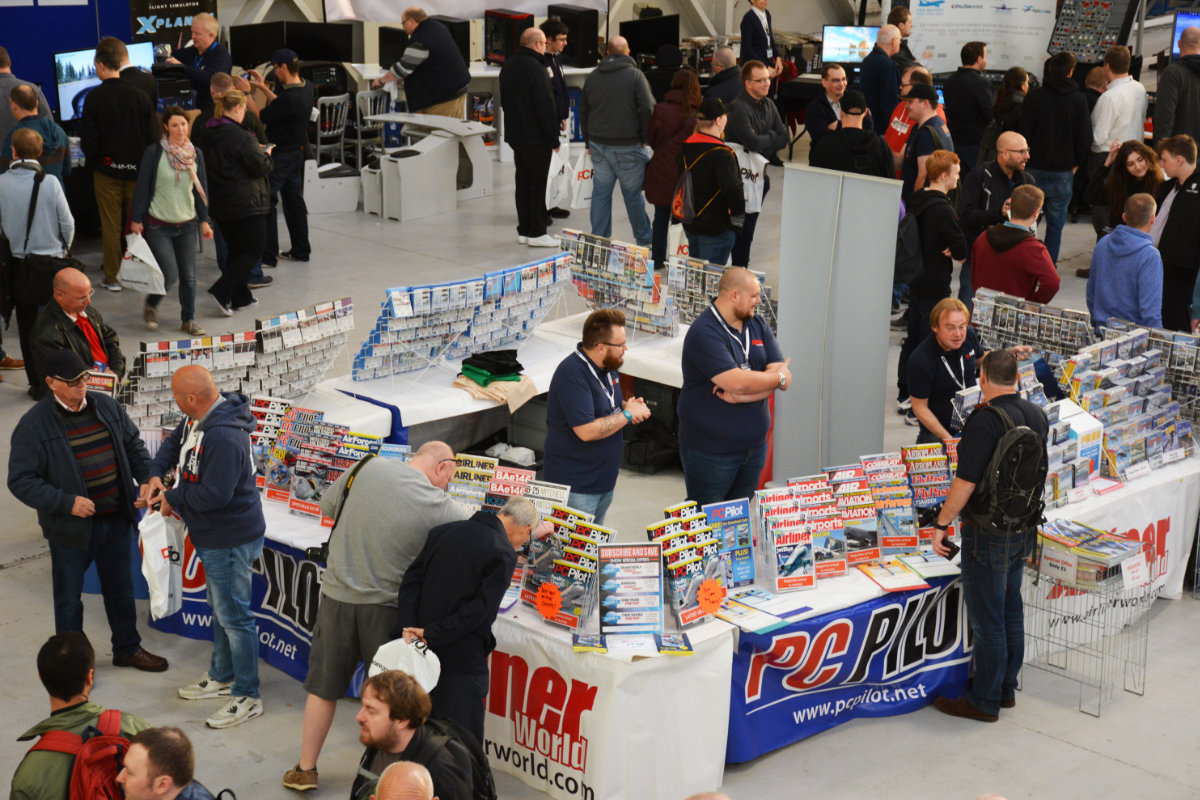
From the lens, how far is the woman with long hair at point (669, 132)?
35.1 ft

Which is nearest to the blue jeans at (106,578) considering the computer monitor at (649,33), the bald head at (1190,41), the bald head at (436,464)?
the bald head at (436,464)

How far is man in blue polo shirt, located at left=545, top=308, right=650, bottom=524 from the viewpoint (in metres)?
5.79

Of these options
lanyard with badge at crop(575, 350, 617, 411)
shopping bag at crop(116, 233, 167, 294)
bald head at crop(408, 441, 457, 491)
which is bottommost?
shopping bag at crop(116, 233, 167, 294)

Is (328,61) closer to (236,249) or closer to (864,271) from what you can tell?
(236,249)

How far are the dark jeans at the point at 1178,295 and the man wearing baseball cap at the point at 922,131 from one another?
1.78m

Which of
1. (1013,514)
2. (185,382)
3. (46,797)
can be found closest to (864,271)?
(1013,514)

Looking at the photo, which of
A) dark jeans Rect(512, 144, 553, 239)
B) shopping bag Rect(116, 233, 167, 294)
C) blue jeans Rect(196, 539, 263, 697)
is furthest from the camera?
dark jeans Rect(512, 144, 553, 239)

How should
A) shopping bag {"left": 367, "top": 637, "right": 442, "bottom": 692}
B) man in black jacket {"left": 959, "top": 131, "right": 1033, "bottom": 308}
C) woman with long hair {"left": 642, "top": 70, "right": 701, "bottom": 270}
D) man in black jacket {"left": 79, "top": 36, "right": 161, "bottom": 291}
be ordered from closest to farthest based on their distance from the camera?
shopping bag {"left": 367, "top": 637, "right": 442, "bottom": 692} < man in black jacket {"left": 959, "top": 131, "right": 1033, "bottom": 308} < man in black jacket {"left": 79, "top": 36, "right": 161, "bottom": 291} < woman with long hair {"left": 642, "top": 70, "right": 701, "bottom": 270}

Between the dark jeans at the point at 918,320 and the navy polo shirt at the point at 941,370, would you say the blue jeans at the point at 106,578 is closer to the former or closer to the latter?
the navy polo shirt at the point at 941,370

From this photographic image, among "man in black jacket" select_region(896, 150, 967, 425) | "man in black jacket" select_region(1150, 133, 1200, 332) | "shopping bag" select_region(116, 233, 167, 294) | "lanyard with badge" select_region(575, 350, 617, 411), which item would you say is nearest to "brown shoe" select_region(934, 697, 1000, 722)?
"lanyard with badge" select_region(575, 350, 617, 411)

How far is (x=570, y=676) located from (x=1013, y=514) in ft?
5.96

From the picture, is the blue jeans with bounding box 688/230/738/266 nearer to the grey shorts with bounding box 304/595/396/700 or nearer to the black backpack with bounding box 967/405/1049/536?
the black backpack with bounding box 967/405/1049/536

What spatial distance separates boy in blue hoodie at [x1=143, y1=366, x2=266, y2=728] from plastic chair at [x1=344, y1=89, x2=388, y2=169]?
8483mm

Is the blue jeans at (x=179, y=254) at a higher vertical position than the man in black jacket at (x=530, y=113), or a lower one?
lower
